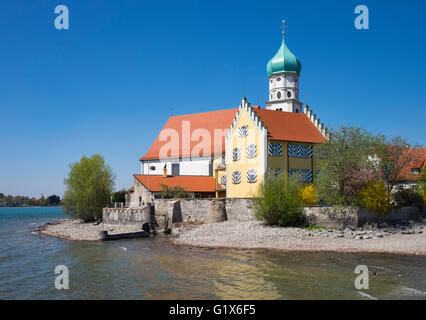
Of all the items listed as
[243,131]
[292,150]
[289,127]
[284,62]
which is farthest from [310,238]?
[284,62]

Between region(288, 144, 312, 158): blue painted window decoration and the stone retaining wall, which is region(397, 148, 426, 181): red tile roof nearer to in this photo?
region(288, 144, 312, 158): blue painted window decoration

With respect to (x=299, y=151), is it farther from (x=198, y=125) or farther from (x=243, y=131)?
(x=198, y=125)

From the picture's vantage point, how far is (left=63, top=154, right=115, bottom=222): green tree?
5697cm

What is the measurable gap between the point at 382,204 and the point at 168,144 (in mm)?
33000

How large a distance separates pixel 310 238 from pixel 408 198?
1188 cm

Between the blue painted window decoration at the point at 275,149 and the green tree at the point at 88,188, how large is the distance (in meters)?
26.5

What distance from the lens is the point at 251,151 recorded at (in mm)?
42250

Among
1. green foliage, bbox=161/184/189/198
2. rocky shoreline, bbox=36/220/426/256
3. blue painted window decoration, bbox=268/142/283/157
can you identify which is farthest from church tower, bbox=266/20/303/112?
rocky shoreline, bbox=36/220/426/256

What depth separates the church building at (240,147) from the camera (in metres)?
41.9

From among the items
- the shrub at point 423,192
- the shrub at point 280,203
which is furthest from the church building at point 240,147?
the shrub at point 423,192

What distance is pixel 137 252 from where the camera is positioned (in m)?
31.8

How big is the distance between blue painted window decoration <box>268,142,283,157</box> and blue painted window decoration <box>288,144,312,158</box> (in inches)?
45.2
